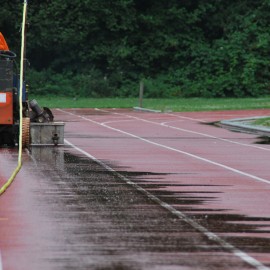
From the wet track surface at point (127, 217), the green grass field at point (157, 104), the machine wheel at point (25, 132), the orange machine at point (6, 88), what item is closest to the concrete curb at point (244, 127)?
the machine wheel at point (25, 132)

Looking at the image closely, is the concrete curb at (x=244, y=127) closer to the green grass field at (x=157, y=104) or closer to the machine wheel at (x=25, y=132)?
the machine wheel at (x=25, y=132)

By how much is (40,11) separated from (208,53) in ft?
37.1

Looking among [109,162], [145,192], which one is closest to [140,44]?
[109,162]

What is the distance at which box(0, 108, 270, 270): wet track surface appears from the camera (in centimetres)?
1119

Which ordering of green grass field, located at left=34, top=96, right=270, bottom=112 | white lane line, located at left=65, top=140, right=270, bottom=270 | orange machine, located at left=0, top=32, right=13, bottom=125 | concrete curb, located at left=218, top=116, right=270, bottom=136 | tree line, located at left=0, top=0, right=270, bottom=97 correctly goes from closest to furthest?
1. white lane line, located at left=65, top=140, right=270, bottom=270
2. orange machine, located at left=0, top=32, right=13, bottom=125
3. concrete curb, located at left=218, top=116, right=270, bottom=136
4. green grass field, located at left=34, top=96, right=270, bottom=112
5. tree line, located at left=0, top=0, right=270, bottom=97

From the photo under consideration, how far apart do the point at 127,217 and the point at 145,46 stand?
64.9 metres

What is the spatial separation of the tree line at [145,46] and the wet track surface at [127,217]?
51640 mm

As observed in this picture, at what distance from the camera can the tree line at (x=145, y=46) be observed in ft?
249

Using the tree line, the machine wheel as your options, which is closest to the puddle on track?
the machine wheel

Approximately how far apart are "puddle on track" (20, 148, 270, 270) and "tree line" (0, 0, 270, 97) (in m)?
55.7

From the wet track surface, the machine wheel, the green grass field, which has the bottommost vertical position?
the green grass field

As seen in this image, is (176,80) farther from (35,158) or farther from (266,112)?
(35,158)

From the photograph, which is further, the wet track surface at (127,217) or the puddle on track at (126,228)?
the wet track surface at (127,217)

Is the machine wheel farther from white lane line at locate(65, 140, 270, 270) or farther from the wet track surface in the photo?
white lane line at locate(65, 140, 270, 270)
